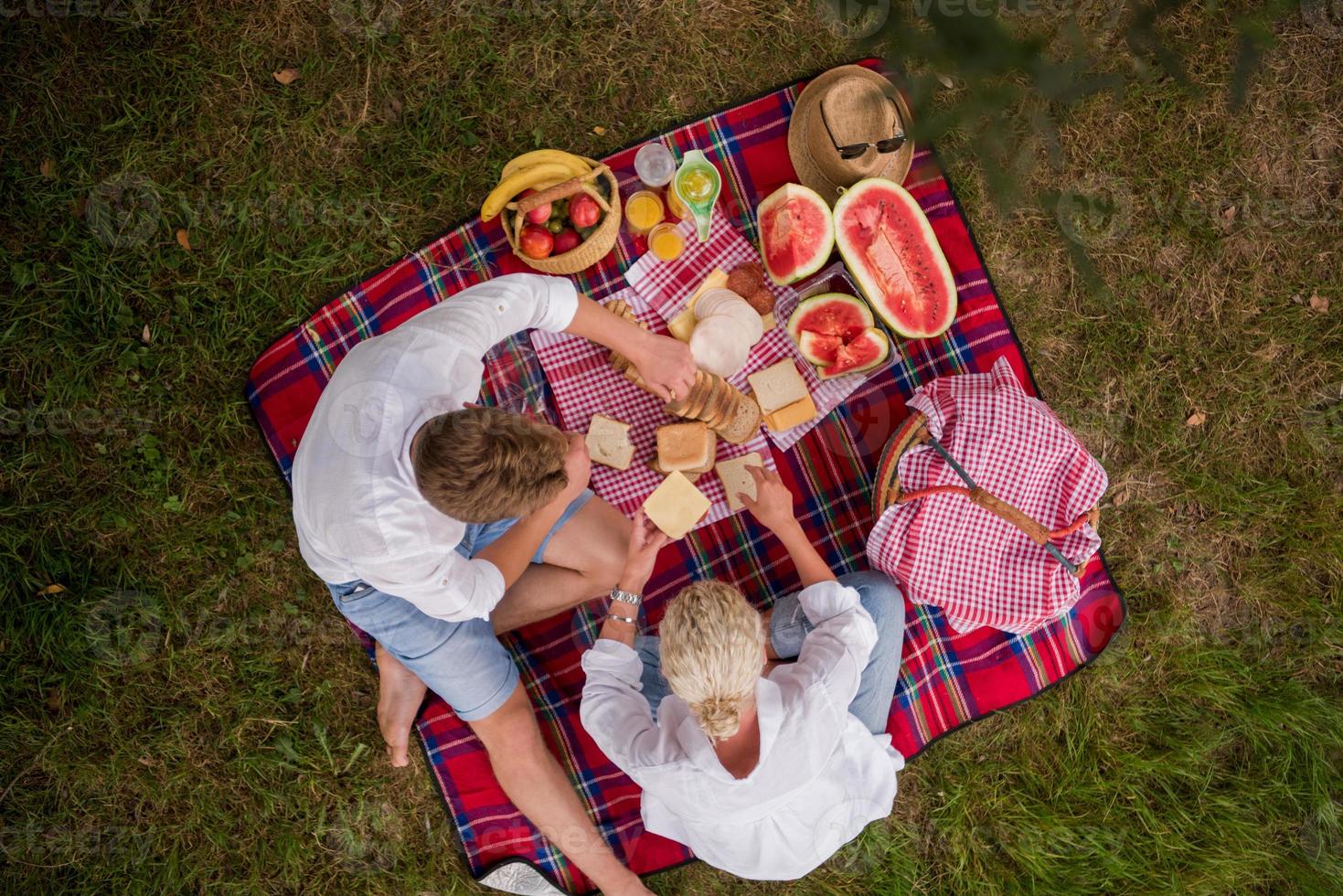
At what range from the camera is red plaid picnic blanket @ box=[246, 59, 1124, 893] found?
4098 millimetres

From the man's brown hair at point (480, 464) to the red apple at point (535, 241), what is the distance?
1.25 meters

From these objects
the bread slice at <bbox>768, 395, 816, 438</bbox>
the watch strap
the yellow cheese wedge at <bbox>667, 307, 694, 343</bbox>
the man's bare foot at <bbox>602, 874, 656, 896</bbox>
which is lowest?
the man's bare foot at <bbox>602, 874, 656, 896</bbox>

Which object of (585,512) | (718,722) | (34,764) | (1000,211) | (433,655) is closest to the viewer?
(718,722)

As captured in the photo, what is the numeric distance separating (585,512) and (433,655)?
90 cm

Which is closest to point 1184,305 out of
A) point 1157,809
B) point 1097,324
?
point 1097,324

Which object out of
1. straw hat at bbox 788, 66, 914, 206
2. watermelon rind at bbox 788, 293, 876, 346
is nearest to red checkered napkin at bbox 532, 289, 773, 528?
watermelon rind at bbox 788, 293, 876, 346

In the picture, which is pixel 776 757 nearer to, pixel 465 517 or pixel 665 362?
pixel 465 517

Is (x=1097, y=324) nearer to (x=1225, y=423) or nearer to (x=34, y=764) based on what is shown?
(x=1225, y=423)

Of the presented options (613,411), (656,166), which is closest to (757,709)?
(613,411)

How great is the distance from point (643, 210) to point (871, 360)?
1.35 metres

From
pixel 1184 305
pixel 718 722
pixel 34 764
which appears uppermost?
pixel 34 764

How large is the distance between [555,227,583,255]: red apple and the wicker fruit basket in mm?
51

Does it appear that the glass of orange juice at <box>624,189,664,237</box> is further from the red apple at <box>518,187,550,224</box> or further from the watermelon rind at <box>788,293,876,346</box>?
the watermelon rind at <box>788,293,876,346</box>

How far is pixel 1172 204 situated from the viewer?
4.50m
